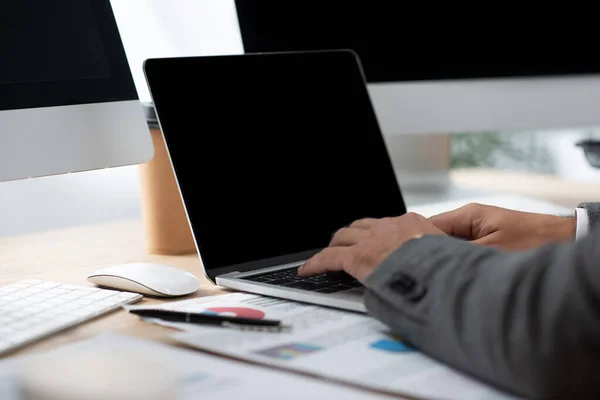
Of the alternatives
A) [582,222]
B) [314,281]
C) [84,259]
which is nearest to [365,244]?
[314,281]

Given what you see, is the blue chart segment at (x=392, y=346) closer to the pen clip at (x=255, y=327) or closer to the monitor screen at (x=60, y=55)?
the pen clip at (x=255, y=327)

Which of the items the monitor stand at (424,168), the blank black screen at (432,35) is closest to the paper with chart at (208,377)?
the blank black screen at (432,35)

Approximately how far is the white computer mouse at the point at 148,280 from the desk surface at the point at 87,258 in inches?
0.6

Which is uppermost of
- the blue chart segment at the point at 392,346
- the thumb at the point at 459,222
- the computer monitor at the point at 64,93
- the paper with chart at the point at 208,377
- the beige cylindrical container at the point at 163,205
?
the computer monitor at the point at 64,93

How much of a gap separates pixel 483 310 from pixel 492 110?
2.75 feet

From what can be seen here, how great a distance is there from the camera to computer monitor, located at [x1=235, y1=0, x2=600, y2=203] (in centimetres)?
114

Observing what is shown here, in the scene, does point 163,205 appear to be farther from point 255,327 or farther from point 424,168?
point 424,168

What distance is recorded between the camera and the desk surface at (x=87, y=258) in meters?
0.62

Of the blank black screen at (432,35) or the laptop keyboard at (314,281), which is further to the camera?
the blank black screen at (432,35)

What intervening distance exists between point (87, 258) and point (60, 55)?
298mm

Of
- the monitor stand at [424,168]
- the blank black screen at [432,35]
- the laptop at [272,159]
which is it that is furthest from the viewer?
the monitor stand at [424,168]

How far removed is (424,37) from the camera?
1.21m

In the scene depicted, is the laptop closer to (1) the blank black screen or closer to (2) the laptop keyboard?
(2) the laptop keyboard

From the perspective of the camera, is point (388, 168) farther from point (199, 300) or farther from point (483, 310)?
point (483, 310)
